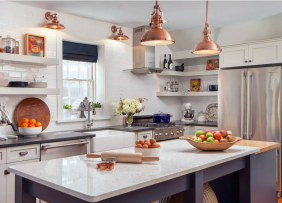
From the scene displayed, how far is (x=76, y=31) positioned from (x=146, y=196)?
3590mm

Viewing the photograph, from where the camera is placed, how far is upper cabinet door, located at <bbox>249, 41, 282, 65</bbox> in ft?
15.9

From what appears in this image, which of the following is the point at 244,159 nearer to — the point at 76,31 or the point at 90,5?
the point at 90,5

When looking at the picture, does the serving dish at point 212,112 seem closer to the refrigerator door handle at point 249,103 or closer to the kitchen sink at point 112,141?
the refrigerator door handle at point 249,103

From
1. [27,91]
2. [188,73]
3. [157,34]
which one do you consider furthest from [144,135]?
[157,34]

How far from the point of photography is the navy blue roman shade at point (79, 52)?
4887 mm

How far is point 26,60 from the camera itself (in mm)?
4047

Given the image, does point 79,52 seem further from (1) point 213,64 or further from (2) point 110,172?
(2) point 110,172

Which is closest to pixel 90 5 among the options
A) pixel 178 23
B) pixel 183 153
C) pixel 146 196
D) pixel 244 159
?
pixel 178 23

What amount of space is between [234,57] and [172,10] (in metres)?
1.49

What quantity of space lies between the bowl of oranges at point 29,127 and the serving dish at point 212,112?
3473 mm

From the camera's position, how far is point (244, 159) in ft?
9.80

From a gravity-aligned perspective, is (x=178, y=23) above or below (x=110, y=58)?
above

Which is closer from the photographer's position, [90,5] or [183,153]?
[183,153]

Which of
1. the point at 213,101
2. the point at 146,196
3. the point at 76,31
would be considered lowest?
the point at 146,196
